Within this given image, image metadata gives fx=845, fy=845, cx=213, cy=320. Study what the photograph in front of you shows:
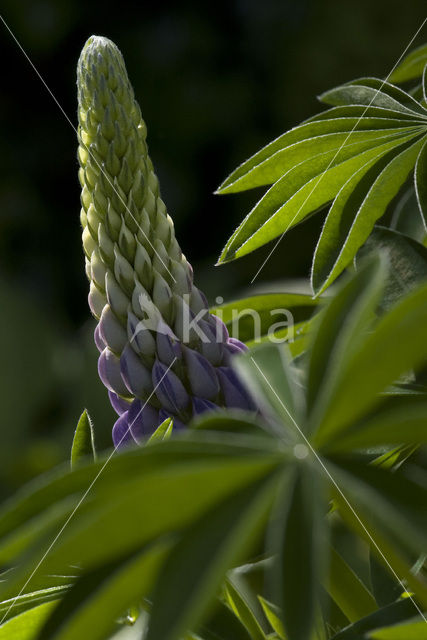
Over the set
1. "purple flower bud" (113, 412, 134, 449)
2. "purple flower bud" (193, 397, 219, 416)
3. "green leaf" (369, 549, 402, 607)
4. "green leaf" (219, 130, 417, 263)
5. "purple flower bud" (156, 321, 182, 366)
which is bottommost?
"green leaf" (369, 549, 402, 607)

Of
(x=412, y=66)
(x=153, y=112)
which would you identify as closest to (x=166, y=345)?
(x=412, y=66)

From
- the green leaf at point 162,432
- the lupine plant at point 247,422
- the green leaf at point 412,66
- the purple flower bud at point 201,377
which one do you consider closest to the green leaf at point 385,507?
the lupine plant at point 247,422

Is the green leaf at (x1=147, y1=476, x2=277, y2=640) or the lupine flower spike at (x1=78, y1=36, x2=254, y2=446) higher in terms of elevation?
the lupine flower spike at (x1=78, y1=36, x2=254, y2=446)

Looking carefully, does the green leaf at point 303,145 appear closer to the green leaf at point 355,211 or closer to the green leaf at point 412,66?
the green leaf at point 355,211

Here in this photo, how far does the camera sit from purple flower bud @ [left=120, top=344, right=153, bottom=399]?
1.74ft

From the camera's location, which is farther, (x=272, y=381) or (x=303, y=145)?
(x=303, y=145)

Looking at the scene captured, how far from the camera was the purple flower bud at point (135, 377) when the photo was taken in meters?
0.53

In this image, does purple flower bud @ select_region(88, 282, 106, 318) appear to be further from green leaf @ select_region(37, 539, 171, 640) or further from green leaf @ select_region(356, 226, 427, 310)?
green leaf @ select_region(37, 539, 171, 640)

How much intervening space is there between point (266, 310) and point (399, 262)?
9cm

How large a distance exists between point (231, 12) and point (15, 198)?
83 cm

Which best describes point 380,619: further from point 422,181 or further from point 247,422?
point 422,181

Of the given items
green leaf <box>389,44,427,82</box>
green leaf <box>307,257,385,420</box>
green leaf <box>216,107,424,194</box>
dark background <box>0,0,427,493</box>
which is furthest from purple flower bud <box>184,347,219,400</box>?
dark background <box>0,0,427,493</box>

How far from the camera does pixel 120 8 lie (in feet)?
8.03

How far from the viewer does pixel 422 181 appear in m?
0.50
